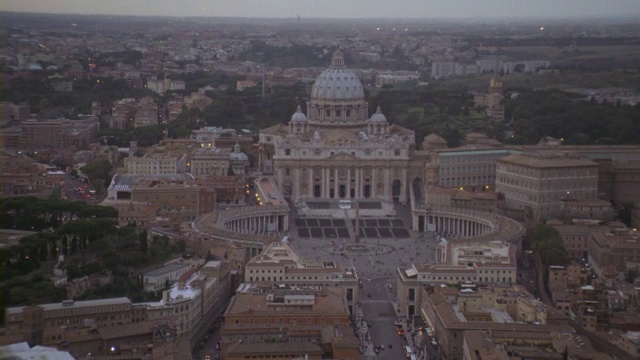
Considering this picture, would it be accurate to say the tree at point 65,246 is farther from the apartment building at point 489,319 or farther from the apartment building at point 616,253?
the apartment building at point 616,253

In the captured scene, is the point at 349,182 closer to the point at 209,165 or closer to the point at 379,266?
the point at 209,165

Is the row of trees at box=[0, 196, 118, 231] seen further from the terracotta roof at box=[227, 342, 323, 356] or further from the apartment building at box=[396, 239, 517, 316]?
the terracotta roof at box=[227, 342, 323, 356]

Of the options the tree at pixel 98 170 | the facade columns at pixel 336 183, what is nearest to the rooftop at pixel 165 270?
the facade columns at pixel 336 183

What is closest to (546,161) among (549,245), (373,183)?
(373,183)

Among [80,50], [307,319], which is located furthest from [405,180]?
[80,50]

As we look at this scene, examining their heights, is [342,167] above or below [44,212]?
below

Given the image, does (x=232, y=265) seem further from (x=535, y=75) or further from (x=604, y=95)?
(x=535, y=75)

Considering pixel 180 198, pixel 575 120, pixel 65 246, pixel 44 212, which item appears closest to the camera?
pixel 65 246
